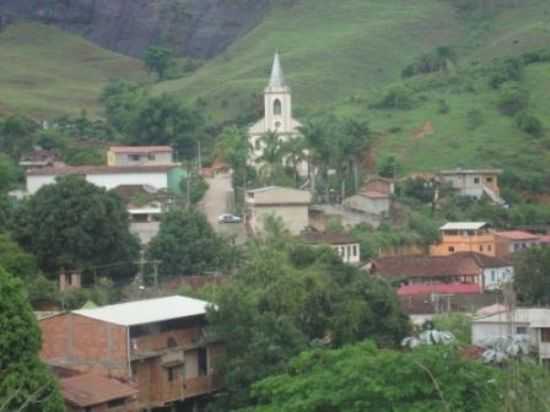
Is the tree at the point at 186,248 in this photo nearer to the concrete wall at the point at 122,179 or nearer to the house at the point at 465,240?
the house at the point at 465,240

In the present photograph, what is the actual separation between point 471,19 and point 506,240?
179 feet

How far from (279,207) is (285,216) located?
0.41 metres

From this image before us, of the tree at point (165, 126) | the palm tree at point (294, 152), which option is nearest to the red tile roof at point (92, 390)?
the palm tree at point (294, 152)

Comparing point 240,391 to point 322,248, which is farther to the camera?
point 322,248

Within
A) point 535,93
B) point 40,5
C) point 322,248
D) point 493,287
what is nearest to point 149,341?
point 322,248

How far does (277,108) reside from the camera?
7694 cm

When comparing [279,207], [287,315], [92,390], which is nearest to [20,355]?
[92,390]

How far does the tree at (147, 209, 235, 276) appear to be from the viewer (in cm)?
5200

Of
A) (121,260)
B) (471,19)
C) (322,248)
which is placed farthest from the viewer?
(471,19)

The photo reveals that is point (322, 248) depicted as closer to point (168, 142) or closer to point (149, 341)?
point (149, 341)

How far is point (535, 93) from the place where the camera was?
81.0 meters

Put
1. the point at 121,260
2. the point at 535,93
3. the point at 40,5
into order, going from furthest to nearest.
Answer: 1. the point at 40,5
2. the point at 535,93
3. the point at 121,260

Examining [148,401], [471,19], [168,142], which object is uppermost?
[471,19]

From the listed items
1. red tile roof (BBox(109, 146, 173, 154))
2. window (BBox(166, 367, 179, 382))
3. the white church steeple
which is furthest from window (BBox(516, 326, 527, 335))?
the white church steeple
